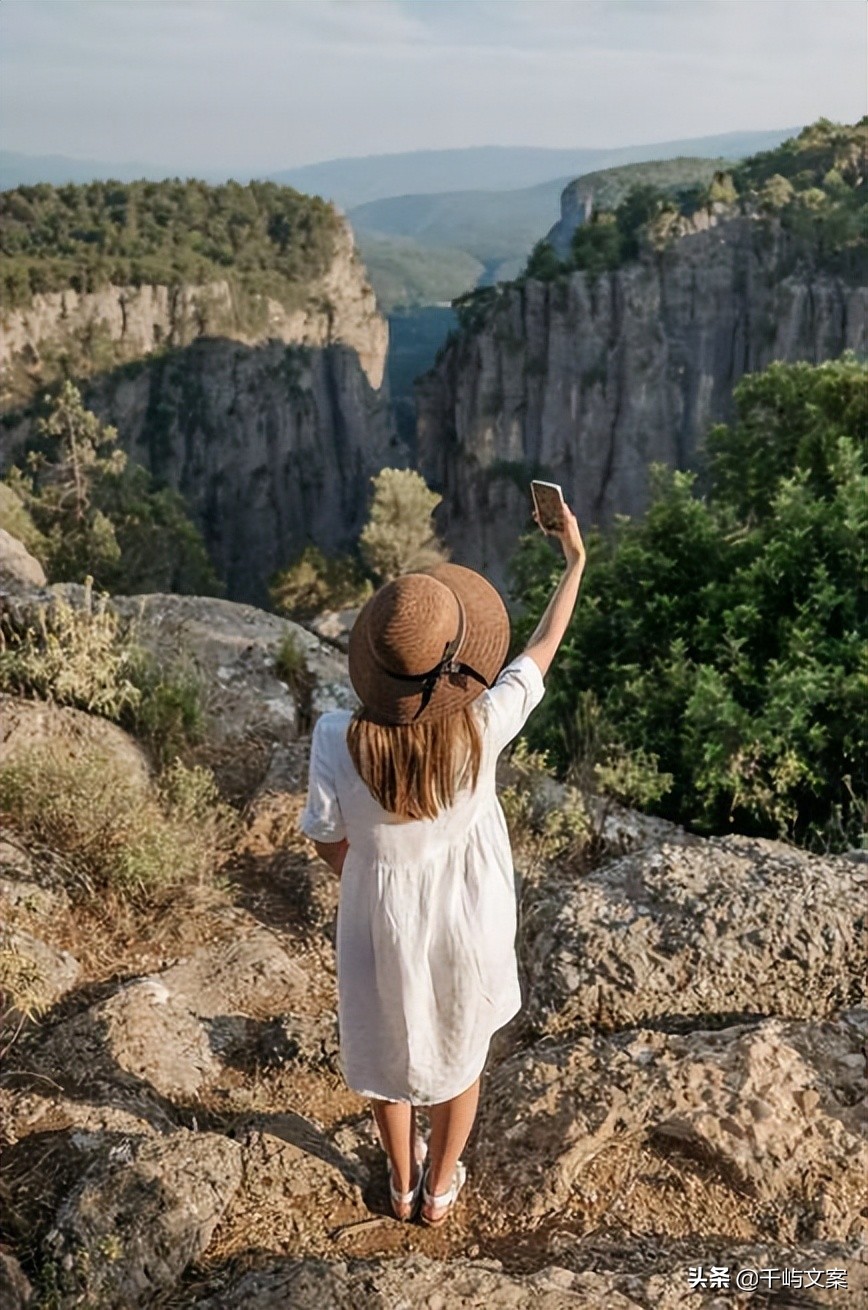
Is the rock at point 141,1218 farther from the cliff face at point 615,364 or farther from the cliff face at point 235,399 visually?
the cliff face at point 235,399

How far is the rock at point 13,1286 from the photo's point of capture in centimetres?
201

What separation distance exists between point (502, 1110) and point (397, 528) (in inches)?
1152

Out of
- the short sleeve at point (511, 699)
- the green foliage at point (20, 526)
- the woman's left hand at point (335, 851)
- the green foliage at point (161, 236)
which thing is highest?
the green foliage at point (161, 236)

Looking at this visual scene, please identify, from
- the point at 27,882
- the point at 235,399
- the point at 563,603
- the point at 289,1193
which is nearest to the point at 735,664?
the point at 563,603

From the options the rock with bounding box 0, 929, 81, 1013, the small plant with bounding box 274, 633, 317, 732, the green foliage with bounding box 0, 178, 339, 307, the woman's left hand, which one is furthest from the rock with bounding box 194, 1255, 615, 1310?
the green foliage with bounding box 0, 178, 339, 307

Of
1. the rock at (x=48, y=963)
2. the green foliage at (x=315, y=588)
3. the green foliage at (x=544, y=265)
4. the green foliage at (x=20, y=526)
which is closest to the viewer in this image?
the rock at (x=48, y=963)

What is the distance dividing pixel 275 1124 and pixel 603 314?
41.7m

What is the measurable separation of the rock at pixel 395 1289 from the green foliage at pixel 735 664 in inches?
121

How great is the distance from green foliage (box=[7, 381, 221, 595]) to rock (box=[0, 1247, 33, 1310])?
22.6 meters

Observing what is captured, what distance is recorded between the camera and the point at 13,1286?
80.0 inches

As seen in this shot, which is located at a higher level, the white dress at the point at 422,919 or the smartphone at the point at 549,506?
the smartphone at the point at 549,506

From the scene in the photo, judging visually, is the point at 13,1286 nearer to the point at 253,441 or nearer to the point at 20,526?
the point at 20,526

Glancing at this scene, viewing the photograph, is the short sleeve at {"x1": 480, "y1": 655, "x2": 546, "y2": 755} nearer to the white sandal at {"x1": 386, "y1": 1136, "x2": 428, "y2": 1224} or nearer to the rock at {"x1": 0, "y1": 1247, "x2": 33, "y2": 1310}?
the white sandal at {"x1": 386, "y1": 1136, "x2": 428, "y2": 1224}

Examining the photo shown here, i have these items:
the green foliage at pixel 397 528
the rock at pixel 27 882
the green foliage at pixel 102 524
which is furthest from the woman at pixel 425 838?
the green foliage at pixel 397 528
